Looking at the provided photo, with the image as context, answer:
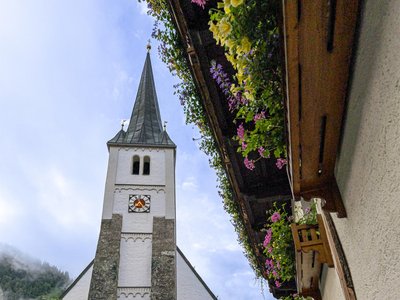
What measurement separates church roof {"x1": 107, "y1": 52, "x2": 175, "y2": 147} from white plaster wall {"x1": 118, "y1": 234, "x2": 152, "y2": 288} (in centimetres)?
555

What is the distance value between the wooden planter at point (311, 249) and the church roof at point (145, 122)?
1798 cm

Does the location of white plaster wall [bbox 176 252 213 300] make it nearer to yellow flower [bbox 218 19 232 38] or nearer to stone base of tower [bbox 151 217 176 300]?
stone base of tower [bbox 151 217 176 300]

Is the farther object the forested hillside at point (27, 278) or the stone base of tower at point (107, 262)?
the forested hillside at point (27, 278)

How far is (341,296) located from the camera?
272 centimetres

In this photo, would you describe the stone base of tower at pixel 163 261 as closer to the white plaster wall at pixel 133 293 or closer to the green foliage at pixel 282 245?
the white plaster wall at pixel 133 293

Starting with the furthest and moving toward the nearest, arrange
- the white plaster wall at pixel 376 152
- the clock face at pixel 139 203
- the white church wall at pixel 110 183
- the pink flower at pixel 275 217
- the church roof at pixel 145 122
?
1. the church roof at pixel 145 122
2. the clock face at pixel 139 203
3. the white church wall at pixel 110 183
4. the pink flower at pixel 275 217
5. the white plaster wall at pixel 376 152

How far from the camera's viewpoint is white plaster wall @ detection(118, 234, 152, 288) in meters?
16.0

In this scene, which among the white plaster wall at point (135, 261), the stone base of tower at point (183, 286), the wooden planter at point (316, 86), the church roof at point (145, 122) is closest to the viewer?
the wooden planter at point (316, 86)

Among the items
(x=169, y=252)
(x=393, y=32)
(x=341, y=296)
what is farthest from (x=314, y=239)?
(x=169, y=252)

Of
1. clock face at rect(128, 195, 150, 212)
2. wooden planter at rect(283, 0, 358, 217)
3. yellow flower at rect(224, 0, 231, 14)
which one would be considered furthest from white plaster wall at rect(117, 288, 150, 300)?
yellow flower at rect(224, 0, 231, 14)

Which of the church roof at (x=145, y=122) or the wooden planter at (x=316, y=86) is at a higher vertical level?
the church roof at (x=145, y=122)

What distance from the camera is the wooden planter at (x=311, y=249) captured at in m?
3.05

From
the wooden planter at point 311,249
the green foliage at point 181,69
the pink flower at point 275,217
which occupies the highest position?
the green foliage at point 181,69

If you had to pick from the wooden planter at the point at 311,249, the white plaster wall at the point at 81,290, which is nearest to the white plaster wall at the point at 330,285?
the wooden planter at the point at 311,249
